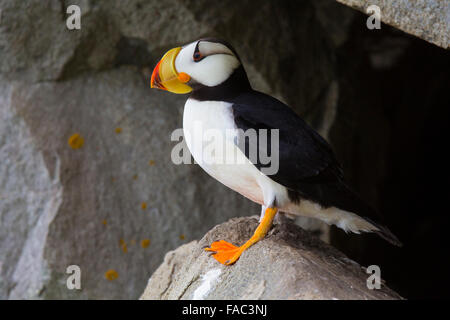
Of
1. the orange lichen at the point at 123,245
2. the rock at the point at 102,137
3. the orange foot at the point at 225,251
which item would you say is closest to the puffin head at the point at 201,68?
the orange foot at the point at 225,251

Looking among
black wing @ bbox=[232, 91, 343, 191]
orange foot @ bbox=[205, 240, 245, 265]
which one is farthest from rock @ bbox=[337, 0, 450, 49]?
orange foot @ bbox=[205, 240, 245, 265]

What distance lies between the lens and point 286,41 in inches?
137

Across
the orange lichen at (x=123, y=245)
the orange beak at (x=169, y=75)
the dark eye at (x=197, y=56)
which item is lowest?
the orange lichen at (x=123, y=245)

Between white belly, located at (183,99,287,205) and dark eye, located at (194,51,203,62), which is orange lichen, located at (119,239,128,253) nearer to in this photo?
white belly, located at (183,99,287,205)

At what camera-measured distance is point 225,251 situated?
2348 mm

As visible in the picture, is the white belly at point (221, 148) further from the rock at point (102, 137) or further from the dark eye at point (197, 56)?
the rock at point (102, 137)

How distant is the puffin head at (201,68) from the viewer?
230 cm

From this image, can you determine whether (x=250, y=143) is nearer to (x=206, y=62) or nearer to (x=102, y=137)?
(x=206, y=62)

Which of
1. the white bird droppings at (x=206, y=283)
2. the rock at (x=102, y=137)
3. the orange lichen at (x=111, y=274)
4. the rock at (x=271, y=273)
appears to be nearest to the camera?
the rock at (x=271, y=273)

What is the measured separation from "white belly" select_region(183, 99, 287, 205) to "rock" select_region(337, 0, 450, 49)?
0.65m

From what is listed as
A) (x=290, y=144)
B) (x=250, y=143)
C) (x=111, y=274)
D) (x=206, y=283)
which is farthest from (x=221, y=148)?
(x=111, y=274)

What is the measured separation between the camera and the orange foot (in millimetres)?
2254

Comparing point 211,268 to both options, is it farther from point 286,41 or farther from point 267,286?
point 286,41
